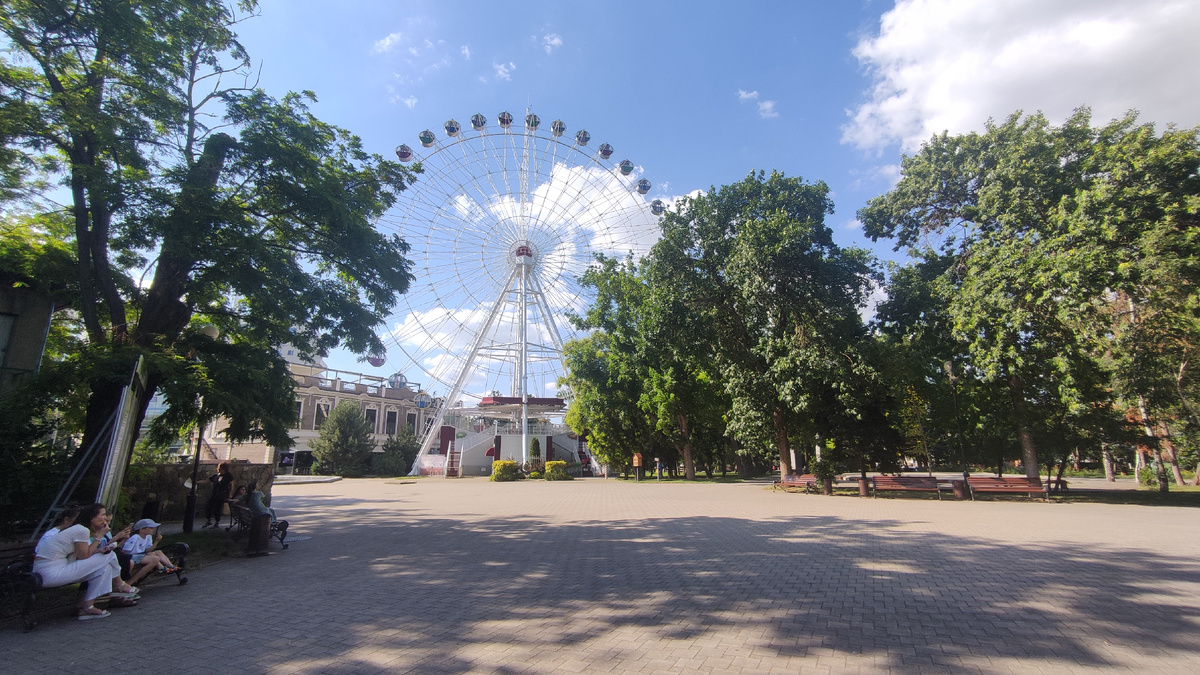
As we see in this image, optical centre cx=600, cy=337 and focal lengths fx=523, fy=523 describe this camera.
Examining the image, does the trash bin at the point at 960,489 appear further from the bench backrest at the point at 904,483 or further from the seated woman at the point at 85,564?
the seated woman at the point at 85,564

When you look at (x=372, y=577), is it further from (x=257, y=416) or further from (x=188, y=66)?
(x=188, y=66)

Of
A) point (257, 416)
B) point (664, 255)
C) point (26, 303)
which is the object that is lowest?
point (257, 416)

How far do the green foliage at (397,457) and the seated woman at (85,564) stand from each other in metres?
40.0

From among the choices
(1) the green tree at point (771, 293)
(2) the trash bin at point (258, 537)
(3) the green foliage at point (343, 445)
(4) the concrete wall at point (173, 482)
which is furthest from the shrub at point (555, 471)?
(2) the trash bin at point (258, 537)

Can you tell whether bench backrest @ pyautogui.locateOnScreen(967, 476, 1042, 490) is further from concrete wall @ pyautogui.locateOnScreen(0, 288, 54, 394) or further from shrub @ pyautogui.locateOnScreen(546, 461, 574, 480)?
concrete wall @ pyautogui.locateOnScreen(0, 288, 54, 394)

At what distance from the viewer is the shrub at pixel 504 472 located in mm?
34084

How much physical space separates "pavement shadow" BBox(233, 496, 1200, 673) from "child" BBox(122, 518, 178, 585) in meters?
1.95

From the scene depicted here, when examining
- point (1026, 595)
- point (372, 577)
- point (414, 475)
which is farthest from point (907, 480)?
point (414, 475)

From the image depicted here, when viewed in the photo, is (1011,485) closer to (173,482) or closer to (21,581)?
(21,581)

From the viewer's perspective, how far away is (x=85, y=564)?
248 inches

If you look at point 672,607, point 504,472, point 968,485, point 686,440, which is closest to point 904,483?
point 968,485

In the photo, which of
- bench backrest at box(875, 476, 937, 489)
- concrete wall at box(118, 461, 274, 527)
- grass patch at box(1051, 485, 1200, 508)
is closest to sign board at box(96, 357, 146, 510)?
concrete wall at box(118, 461, 274, 527)

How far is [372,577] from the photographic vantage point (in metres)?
8.06

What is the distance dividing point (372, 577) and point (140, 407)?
20.6 feet
